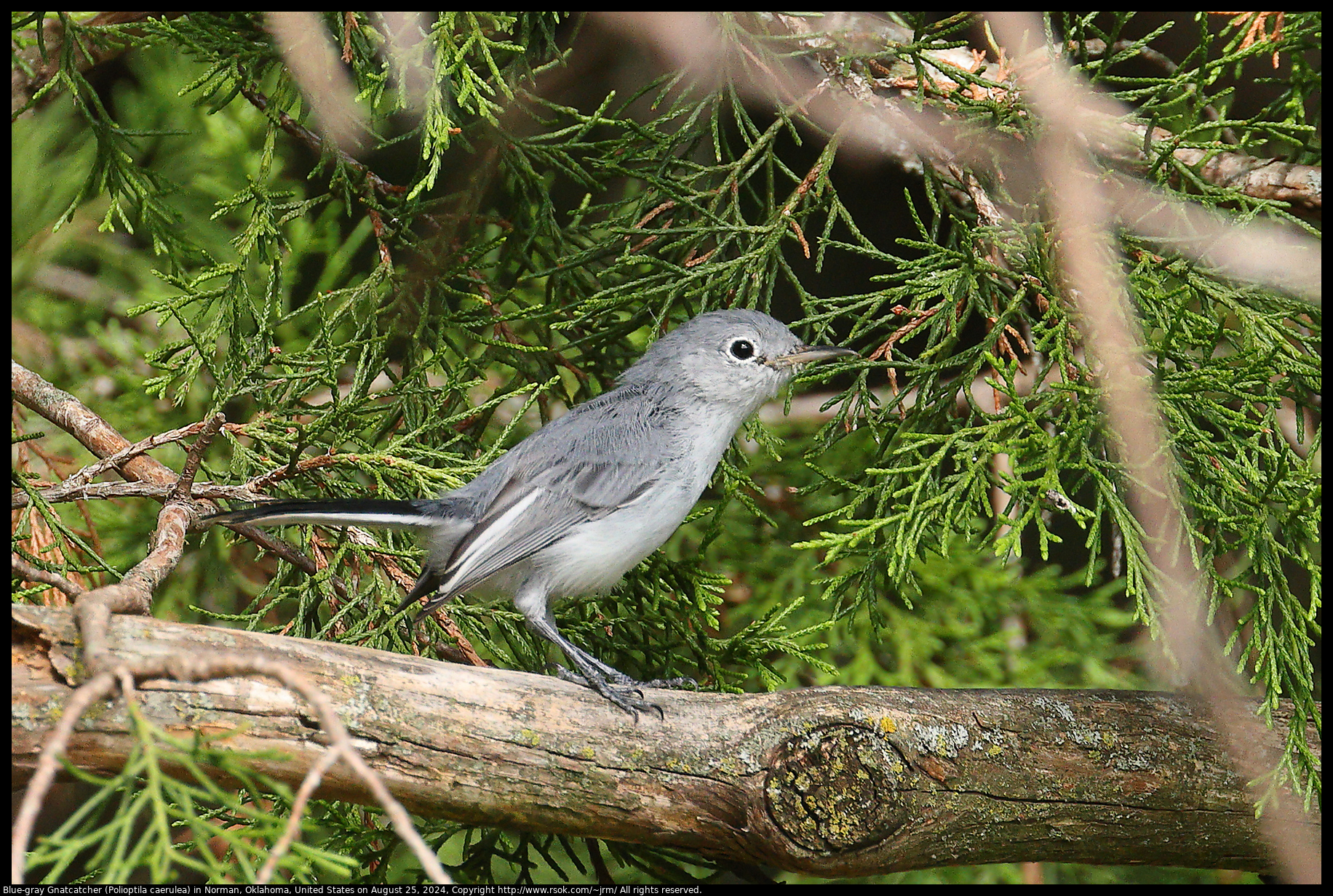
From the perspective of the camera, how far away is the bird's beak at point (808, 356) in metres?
2.11

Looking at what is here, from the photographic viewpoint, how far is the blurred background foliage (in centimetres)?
181

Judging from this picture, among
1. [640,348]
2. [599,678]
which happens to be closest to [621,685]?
[599,678]

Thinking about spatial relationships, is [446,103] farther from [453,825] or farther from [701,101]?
[453,825]

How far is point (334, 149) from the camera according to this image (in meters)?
2.23

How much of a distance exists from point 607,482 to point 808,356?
519 millimetres

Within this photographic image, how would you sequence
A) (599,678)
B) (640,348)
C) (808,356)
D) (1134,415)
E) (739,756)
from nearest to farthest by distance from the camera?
(1134,415) → (739,756) → (599,678) → (808,356) → (640,348)

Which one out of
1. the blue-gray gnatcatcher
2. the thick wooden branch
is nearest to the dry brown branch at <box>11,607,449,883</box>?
the thick wooden branch

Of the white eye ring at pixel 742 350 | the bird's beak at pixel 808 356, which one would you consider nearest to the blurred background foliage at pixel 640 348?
the bird's beak at pixel 808 356

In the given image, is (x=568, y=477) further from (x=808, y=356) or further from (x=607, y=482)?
(x=808, y=356)

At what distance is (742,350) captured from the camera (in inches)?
87.5

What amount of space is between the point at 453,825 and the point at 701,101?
163 centimetres

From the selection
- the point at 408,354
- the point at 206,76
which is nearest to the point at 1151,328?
the point at 408,354

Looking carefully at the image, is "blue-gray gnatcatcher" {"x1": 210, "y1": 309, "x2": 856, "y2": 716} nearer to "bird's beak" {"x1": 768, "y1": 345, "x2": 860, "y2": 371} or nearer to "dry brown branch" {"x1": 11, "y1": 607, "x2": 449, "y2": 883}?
"bird's beak" {"x1": 768, "y1": 345, "x2": 860, "y2": 371}

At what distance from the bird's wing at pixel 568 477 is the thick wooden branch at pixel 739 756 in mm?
404
